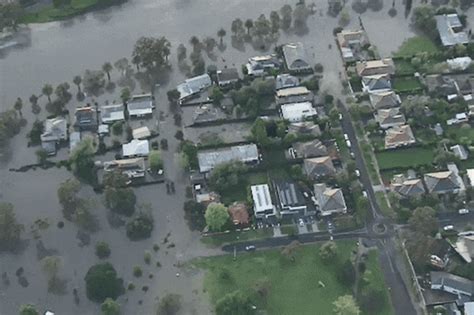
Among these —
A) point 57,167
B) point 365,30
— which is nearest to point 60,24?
point 57,167

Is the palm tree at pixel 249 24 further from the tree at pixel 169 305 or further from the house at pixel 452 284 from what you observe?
the house at pixel 452 284

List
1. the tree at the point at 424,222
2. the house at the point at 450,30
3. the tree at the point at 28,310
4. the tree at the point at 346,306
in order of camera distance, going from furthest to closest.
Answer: the house at the point at 450,30 < the tree at the point at 424,222 < the tree at the point at 28,310 < the tree at the point at 346,306

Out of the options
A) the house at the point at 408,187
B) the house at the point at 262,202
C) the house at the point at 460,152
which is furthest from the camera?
the house at the point at 460,152

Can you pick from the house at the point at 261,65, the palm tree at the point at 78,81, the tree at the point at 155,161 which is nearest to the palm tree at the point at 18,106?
the palm tree at the point at 78,81

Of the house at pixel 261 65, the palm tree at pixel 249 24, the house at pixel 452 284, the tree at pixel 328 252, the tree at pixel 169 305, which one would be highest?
the palm tree at pixel 249 24

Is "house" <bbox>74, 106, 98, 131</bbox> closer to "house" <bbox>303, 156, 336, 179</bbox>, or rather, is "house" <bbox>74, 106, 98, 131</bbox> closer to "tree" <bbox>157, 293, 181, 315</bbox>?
"tree" <bbox>157, 293, 181, 315</bbox>

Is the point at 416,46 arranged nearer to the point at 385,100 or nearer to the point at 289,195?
the point at 385,100

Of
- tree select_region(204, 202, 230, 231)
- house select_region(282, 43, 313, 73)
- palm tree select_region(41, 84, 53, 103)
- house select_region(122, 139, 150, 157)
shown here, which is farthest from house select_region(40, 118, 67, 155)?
house select_region(282, 43, 313, 73)
